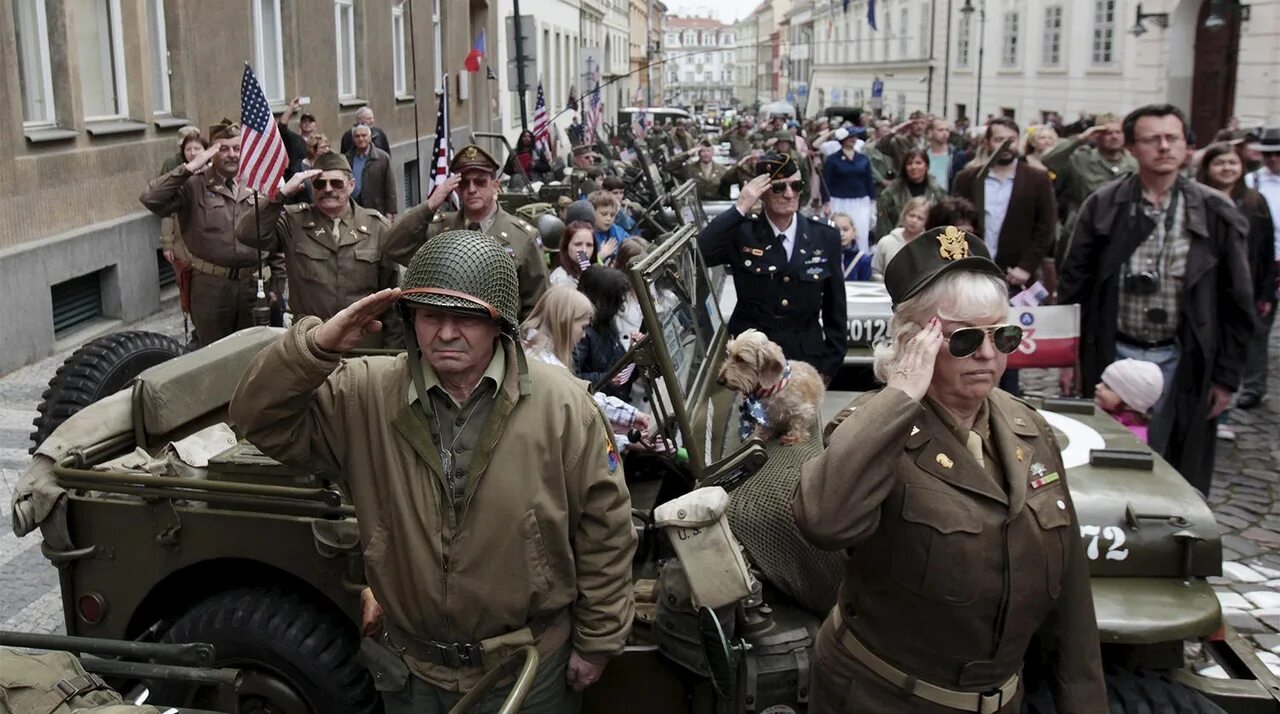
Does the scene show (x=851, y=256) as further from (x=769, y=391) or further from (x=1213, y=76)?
(x=1213, y=76)

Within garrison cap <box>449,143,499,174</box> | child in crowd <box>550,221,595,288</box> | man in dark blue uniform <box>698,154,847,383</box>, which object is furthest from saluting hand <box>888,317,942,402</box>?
child in crowd <box>550,221,595,288</box>

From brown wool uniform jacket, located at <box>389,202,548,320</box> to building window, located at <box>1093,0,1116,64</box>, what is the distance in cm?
2566

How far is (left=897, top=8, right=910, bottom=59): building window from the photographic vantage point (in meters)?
49.8

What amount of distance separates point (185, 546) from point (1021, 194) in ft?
19.2

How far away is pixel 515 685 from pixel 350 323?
0.83m

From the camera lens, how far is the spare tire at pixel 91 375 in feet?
16.8

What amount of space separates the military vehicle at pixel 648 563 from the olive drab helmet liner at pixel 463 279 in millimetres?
739

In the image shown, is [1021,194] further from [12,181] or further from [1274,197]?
[12,181]

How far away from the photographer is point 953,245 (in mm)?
2461

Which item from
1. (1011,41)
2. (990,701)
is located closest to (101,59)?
(990,701)

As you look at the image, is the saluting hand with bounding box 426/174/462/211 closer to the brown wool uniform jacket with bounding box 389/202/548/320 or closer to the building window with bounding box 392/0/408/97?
the brown wool uniform jacket with bounding box 389/202/548/320

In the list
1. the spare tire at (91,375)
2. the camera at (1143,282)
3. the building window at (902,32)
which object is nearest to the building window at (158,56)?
the spare tire at (91,375)

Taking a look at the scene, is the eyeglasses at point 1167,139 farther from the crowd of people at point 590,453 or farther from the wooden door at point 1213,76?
the wooden door at point 1213,76

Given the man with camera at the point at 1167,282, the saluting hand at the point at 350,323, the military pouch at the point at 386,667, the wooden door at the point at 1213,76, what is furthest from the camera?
the wooden door at the point at 1213,76
